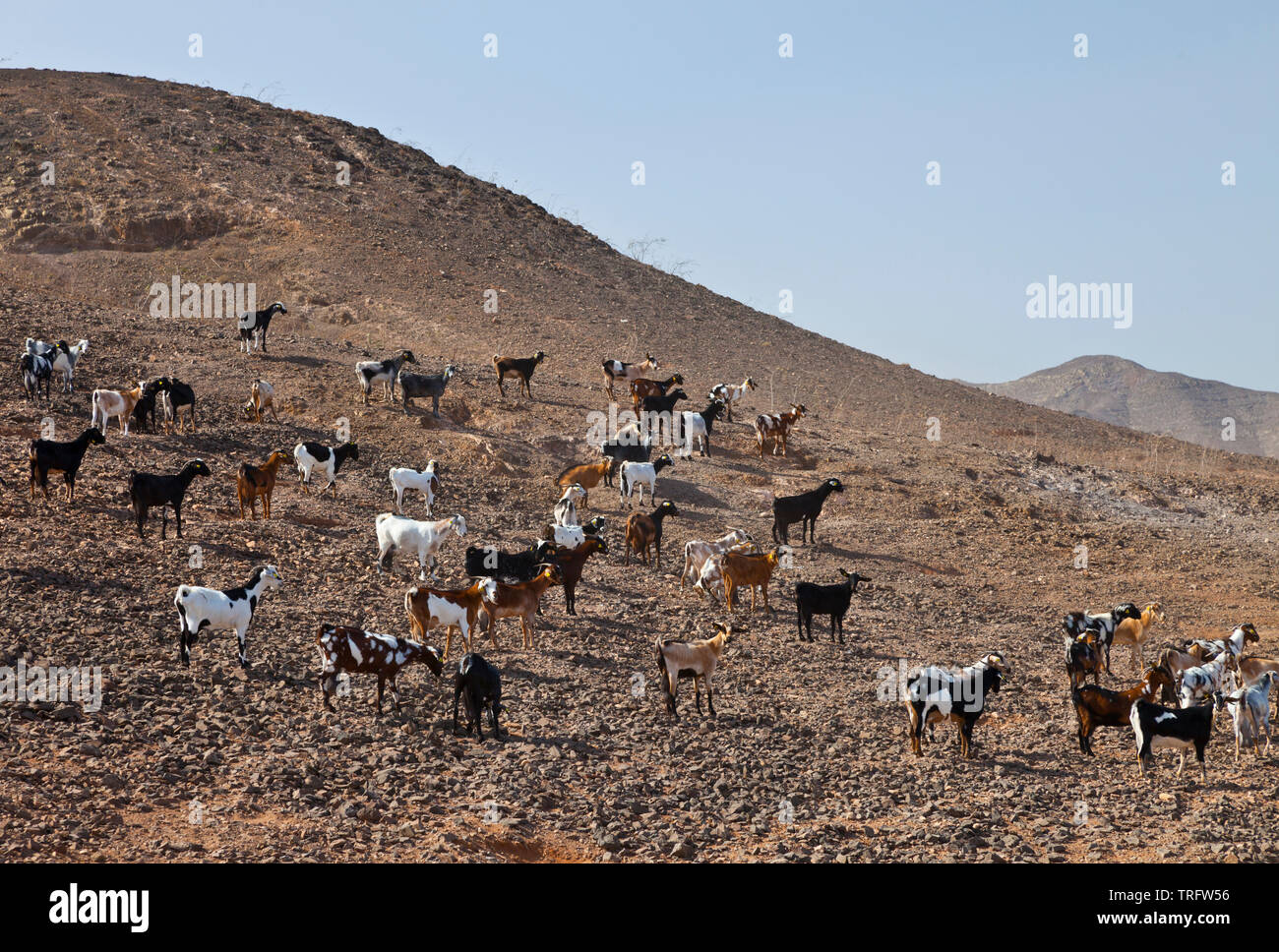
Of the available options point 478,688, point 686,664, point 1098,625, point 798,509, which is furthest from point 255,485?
point 1098,625

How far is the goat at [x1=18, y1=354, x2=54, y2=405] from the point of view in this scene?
24.6 metres

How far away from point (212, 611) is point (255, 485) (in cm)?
687

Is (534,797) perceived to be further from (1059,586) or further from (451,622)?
(1059,586)

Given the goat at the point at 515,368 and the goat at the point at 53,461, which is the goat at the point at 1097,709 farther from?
the goat at the point at 515,368

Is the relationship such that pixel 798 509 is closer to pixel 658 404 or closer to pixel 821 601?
pixel 821 601

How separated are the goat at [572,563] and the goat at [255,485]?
5.38 m

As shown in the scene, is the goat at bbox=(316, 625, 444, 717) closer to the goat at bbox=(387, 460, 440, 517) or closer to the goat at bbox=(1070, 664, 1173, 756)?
the goat at bbox=(1070, 664, 1173, 756)

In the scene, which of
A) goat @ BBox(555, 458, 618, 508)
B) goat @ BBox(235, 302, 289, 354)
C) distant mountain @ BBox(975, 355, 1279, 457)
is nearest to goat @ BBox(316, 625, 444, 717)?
goat @ BBox(555, 458, 618, 508)

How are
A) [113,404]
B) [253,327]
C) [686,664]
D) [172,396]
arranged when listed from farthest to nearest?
[253,327]
[172,396]
[113,404]
[686,664]

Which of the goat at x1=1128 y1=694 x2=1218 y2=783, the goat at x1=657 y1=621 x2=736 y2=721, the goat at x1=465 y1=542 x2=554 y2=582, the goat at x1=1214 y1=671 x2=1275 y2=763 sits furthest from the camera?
the goat at x1=465 y1=542 x2=554 y2=582

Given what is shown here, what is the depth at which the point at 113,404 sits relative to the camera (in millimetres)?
23031

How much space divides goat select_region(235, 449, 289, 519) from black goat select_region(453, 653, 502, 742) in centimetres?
893

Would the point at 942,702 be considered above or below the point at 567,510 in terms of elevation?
below

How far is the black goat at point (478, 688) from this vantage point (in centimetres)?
1221
